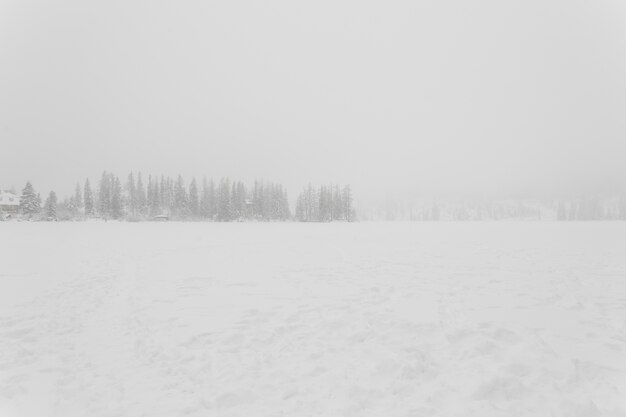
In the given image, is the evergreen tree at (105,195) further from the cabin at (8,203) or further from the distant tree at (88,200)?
the cabin at (8,203)

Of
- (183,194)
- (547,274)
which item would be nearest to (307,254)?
(547,274)

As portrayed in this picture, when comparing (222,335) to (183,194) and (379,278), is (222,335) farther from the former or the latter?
(183,194)

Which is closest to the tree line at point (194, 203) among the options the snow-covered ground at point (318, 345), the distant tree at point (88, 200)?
the distant tree at point (88, 200)

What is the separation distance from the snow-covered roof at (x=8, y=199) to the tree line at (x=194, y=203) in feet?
32.3

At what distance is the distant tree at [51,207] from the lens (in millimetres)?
74312

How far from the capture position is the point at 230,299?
9.10 meters

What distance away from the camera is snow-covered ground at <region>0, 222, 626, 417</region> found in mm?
4289

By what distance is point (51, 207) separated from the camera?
74.8 m

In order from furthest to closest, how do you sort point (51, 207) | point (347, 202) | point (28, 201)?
point (347, 202) < point (51, 207) < point (28, 201)

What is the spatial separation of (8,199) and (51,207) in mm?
26756

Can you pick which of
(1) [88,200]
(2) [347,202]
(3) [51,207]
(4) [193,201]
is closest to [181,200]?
(4) [193,201]

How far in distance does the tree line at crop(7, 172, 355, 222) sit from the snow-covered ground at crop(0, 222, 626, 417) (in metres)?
86.0

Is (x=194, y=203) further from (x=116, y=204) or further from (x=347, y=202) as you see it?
(x=347, y=202)

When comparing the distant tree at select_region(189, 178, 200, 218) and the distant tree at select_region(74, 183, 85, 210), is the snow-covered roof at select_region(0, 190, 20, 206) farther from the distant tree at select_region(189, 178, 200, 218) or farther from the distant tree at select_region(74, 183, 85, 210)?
the distant tree at select_region(189, 178, 200, 218)
